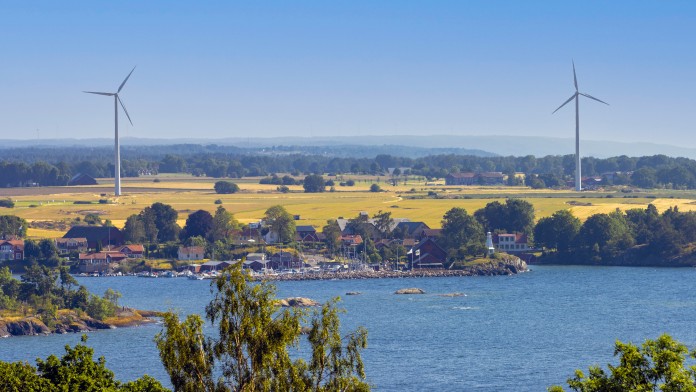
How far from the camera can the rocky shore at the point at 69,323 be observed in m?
49.9

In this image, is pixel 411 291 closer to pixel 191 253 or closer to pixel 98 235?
pixel 191 253

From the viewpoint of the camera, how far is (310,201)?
109938mm

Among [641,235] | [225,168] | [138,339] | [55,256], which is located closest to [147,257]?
[55,256]

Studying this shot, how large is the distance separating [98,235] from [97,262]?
6.51 metres

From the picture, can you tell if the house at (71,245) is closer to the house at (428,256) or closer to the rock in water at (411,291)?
the house at (428,256)

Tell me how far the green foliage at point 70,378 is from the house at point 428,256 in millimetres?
53059

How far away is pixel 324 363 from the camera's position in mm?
22438

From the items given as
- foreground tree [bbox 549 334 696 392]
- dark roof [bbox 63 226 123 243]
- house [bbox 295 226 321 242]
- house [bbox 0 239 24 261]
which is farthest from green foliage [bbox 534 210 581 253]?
foreground tree [bbox 549 334 696 392]

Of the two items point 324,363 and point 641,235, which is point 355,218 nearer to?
point 641,235

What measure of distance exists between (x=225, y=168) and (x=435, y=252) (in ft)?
313

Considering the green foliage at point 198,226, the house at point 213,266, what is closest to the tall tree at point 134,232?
the green foliage at point 198,226

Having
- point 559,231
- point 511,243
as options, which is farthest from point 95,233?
point 559,231

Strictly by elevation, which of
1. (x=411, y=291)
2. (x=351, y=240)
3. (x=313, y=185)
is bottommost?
(x=411, y=291)

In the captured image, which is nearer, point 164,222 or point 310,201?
point 164,222
